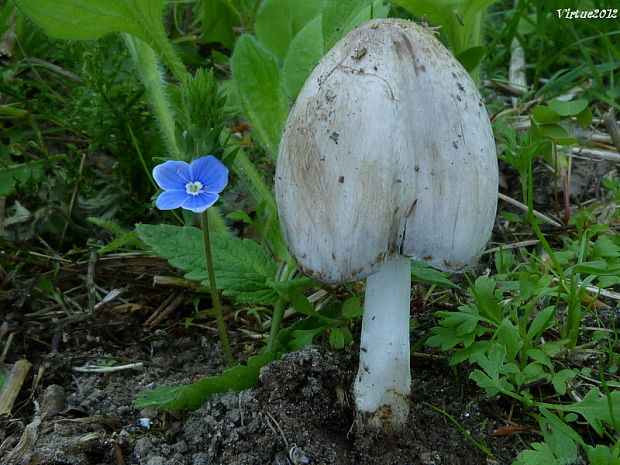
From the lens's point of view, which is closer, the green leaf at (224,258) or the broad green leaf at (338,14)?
the green leaf at (224,258)

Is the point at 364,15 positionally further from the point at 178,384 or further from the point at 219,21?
the point at 178,384

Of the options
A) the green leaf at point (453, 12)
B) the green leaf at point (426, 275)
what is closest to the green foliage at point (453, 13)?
the green leaf at point (453, 12)

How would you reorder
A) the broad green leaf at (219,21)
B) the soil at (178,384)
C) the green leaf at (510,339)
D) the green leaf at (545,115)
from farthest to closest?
the broad green leaf at (219,21) → the green leaf at (545,115) → the green leaf at (510,339) → the soil at (178,384)

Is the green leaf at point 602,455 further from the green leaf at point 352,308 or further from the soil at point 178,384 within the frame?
the green leaf at point 352,308

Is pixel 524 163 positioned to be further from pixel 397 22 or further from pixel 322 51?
pixel 397 22

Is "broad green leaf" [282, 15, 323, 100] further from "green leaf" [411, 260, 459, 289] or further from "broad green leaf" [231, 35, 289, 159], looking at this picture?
"green leaf" [411, 260, 459, 289]

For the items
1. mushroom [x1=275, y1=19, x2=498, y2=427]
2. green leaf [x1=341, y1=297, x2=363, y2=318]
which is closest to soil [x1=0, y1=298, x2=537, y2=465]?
green leaf [x1=341, y1=297, x2=363, y2=318]

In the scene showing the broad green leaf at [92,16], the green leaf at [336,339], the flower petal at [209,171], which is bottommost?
the green leaf at [336,339]
